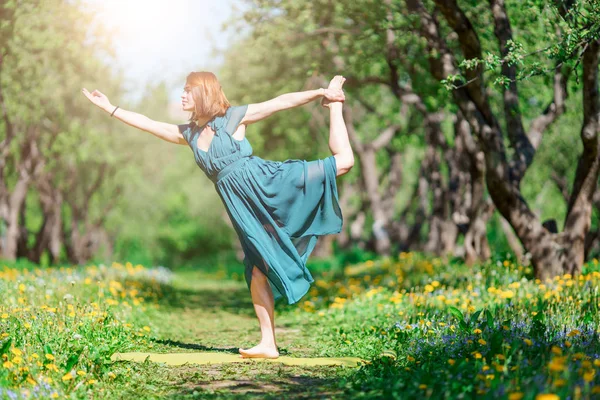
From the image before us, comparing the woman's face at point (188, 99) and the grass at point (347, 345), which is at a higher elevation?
the woman's face at point (188, 99)

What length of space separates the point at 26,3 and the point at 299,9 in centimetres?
571

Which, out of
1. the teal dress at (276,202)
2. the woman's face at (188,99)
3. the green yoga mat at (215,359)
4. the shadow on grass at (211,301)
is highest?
the woman's face at (188,99)

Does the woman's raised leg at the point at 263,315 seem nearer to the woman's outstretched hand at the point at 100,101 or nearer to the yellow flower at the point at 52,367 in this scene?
the yellow flower at the point at 52,367

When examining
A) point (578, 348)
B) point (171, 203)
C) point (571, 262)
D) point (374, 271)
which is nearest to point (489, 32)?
point (571, 262)

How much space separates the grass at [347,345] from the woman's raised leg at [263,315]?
318 mm

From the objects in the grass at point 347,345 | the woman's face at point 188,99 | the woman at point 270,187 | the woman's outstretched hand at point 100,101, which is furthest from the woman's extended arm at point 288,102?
the grass at point 347,345

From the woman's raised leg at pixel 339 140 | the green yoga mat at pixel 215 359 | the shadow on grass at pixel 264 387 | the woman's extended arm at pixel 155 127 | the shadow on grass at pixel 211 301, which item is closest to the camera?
the shadow on grass at pixel 264 387

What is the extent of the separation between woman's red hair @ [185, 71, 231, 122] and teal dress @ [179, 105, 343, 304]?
0.12 m

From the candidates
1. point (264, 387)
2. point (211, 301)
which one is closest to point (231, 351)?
point (264, 387)

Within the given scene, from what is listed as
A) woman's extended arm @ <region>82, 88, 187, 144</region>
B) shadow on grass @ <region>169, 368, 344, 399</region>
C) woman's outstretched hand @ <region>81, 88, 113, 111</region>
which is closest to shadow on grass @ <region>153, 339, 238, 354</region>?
shadow on grass @ <region>169, 368, 344, 399</region>

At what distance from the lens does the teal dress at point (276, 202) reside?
6.72 meters

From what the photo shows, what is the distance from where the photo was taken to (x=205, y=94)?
269 inches

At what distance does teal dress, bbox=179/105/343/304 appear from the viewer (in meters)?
6.72

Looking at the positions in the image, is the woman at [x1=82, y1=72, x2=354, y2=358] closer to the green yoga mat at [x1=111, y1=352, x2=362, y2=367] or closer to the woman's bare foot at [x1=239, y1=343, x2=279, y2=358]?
the woman's bare foot at [x1=239, y1=343, x2=279, y2=358]
